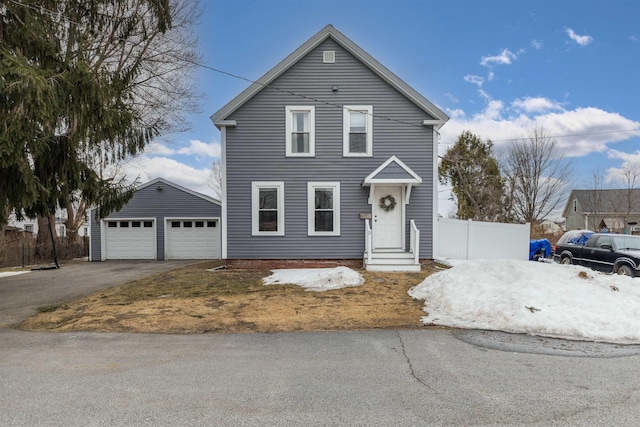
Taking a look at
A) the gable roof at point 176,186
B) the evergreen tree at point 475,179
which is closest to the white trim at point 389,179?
the gable roof at point 176,186

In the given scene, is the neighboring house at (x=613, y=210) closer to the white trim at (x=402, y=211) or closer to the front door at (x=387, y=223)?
the white trim at (x=402, y=211)

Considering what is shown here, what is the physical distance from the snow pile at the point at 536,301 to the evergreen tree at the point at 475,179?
17.8m

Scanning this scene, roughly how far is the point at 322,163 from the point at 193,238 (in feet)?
31.8

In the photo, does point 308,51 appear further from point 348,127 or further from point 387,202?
point 387,202

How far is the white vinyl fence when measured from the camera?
50.2 feet

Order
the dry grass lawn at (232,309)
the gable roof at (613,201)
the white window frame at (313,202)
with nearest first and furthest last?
the dry grass lawn at (232,309) < the white window frame at (313,202) < the gable roof at (613,201)

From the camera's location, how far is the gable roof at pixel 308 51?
1245 cm

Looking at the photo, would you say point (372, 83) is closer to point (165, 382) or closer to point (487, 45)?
point (487, 45)

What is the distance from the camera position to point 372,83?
503 inches

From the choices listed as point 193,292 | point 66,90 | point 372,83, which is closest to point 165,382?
point 193,292

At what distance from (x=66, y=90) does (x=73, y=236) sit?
59.8 feet

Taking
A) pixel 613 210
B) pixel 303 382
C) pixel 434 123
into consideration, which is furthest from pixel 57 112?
pixel 613 210

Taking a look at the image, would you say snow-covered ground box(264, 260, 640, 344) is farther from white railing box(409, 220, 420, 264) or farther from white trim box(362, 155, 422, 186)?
white trim box(362, 155, 422, 186)

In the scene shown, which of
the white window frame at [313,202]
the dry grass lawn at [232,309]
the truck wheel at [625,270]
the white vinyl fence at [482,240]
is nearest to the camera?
the dry grass lawn at [232,309]
